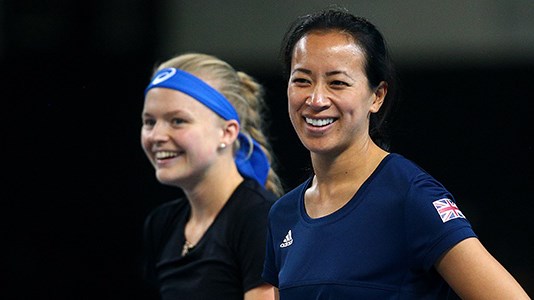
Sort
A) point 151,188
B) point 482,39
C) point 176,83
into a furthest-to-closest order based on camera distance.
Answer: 1. point 151,188
2. point 482,39
3. point 176,83

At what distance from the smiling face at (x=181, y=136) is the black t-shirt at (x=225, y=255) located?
0.15 meters

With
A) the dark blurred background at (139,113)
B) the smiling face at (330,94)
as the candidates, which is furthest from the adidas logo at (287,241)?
the dark blurred background at (139,113)

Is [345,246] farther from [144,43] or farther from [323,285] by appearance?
[144,43]

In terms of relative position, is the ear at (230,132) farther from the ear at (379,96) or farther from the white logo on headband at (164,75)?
the ear at (379,96)

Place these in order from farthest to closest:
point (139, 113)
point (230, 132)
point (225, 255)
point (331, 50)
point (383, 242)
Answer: point (139, 113) < point (230, 132) < point (225, 255) < point (331, 50) < point (383, 242)

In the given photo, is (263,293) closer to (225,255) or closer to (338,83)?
(225,255)

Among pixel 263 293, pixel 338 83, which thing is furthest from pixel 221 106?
pixel 338 83

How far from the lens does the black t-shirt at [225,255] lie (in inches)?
121

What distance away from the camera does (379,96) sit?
2426mm

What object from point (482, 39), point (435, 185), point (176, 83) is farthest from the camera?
point (482, 39)

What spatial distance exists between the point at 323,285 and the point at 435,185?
1.04 ft

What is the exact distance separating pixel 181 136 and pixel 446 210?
50.6 inches

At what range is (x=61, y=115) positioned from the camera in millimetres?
5312

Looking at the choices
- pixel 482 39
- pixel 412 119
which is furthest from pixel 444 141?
pixel 482 39
